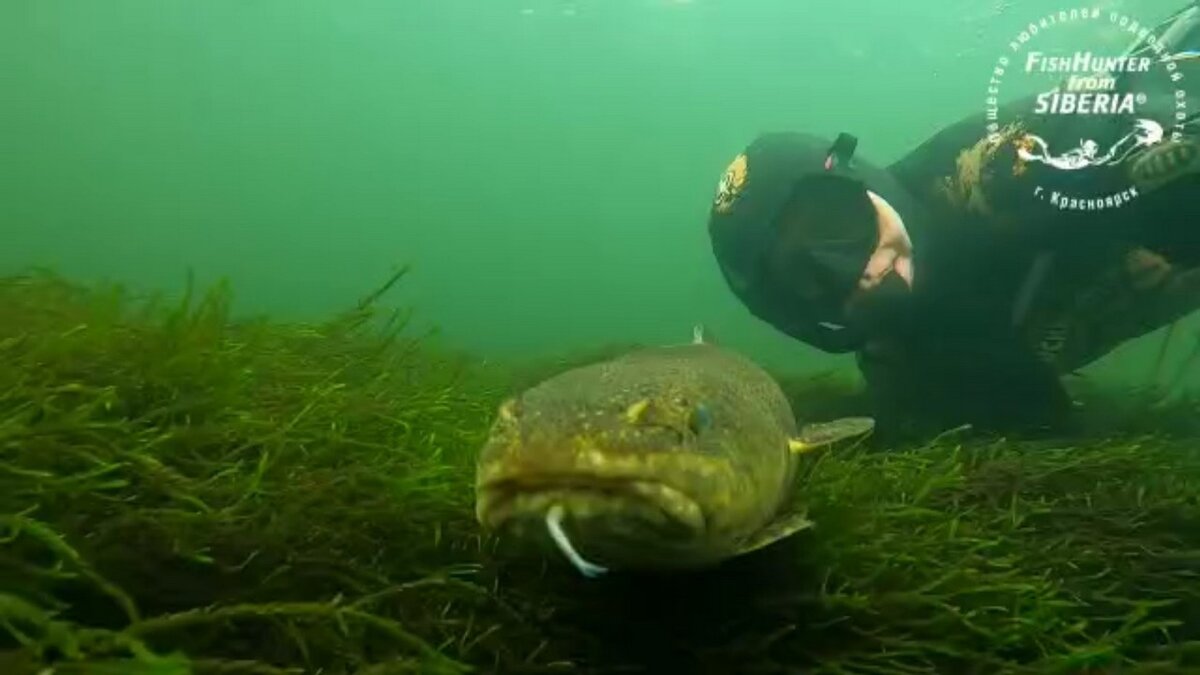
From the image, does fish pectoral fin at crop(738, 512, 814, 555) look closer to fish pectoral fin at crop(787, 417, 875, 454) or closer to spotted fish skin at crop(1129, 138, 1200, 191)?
fish pectoral fin at crop(787, 417, 875, 454)

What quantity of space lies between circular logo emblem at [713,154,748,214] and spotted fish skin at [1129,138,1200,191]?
91.1 inches

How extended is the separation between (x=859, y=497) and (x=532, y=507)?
194cm

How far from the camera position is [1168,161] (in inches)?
218

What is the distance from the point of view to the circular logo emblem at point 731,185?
6.74 meters

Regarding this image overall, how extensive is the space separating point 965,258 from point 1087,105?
115 cm

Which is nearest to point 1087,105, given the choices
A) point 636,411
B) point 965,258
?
point 965,258

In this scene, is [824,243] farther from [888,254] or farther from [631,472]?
[631,472]

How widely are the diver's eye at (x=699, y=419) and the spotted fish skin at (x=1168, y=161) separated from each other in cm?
424

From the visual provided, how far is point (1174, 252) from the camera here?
19.5 feet

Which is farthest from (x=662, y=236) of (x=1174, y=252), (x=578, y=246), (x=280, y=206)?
(x=1174, y=252)

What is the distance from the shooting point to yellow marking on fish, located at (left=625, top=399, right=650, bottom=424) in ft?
7.56

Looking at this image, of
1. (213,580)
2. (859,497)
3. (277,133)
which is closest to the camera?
(213,580)

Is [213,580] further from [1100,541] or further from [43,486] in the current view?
[1100,541]

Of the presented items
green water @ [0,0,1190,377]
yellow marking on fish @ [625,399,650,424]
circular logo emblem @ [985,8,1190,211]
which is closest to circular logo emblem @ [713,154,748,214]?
circular logo emblem @ [985,8,1190,211]
